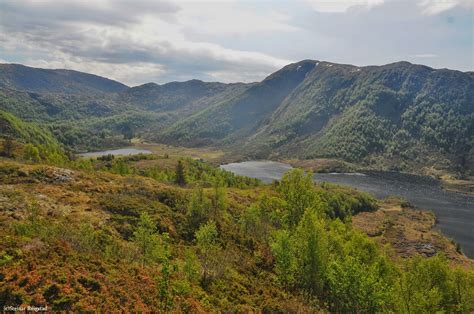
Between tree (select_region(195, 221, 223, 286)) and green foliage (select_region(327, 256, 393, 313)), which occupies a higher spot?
Result: tree (select_region(195, 221, 223, 286))

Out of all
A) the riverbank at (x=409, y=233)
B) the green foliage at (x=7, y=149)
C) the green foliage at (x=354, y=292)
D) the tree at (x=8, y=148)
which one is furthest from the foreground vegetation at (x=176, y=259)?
the riverbank at (x=409, y=233)

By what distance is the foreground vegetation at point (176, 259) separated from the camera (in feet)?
88.4

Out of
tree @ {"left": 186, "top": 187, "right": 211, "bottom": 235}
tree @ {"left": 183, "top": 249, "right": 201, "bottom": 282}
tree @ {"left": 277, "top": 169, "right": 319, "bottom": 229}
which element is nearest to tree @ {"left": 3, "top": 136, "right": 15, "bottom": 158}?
tree @ {"left": 186, "top": 187, "right": 211, "bottom": 235}

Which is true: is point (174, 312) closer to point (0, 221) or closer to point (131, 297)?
point (131, 297)

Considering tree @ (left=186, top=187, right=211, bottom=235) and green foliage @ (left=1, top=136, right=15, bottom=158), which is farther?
green foliage @ (left=1, top=136, right=15, bottom=158)

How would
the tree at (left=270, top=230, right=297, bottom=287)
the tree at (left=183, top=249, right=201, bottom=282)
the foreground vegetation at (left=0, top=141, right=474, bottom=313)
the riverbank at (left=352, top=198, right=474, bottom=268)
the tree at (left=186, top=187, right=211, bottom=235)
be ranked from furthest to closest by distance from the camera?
the riverbank at (left=352, top=198, right=474, bottom=268) → the tree at (left=186, top=187, right=211, bottom=235) → the tree at (left=270, top=230, right=297, bottom=287) → the tree at (left=183, top=249, right=201, bottom=282) → the foreground vegetation at (left=0, top=141, right=474, bottom=313)

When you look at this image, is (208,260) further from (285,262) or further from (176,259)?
(285,262)

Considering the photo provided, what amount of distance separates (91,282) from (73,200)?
120ft

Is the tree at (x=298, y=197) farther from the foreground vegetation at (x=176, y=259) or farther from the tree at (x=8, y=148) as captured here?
the tree at (x=8, y=148)

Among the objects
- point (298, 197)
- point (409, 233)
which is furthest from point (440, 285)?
point (409, 233)

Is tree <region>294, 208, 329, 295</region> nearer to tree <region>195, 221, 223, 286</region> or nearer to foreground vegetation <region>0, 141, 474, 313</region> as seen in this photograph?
foreground vegetation <region>0, 141, 474, 313</region>

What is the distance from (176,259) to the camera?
45062 millimetres

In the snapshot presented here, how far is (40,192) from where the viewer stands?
59000 millimetres

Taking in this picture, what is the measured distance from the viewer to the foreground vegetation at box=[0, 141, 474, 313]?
26953mm
